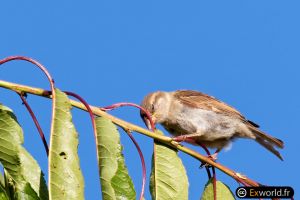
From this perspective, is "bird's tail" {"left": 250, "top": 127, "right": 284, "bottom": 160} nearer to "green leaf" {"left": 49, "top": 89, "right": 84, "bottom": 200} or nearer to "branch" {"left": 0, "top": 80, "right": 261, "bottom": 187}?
"branch" {"left": 0, "top": 80, "right": 261, "bottom": 187}

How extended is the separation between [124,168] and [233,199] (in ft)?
2.92

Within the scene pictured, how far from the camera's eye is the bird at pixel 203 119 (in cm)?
606

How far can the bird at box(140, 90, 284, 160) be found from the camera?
6062mm

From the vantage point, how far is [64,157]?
2.16 metres

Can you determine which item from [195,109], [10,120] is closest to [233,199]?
[10,120]

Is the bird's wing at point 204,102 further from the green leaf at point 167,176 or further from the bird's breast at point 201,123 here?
the green leaf at point 167,176

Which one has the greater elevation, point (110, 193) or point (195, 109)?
point (195, 109)

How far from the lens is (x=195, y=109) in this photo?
642 cm

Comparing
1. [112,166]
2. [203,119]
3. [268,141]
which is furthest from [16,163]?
[268,141]

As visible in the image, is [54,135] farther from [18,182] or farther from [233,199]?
[233,199]

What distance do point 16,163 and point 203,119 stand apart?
13.9 feet

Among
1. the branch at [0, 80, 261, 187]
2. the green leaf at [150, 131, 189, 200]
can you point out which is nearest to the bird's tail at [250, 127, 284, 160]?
the branch at [0, 80, 261, 187]

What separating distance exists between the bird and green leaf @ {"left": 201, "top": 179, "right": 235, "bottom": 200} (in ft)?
8.79

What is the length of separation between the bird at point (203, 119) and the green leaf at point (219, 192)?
268 cm
